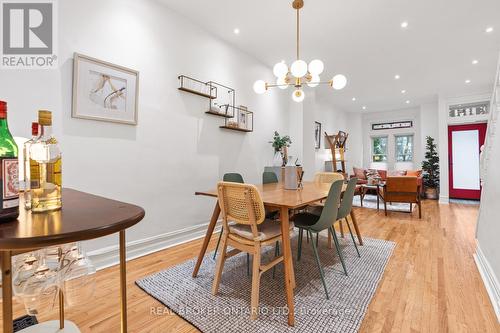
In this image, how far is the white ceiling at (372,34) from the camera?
110 inches

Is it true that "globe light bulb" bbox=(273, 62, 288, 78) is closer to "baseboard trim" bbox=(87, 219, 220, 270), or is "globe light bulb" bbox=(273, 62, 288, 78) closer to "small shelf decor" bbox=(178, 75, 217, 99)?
"small shelf decor" bbox=(178, 75, 217, 99)

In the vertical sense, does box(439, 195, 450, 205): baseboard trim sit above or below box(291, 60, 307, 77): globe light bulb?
below

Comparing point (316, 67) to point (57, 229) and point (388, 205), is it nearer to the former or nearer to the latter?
point (57, 229)

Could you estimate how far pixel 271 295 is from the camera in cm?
182

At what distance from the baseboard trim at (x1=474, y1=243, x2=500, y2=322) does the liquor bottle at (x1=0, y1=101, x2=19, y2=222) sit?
2.60m

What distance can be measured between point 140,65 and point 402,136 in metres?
8.40

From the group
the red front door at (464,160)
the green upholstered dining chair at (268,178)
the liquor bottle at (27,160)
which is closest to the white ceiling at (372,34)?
the red front door at (464,160)

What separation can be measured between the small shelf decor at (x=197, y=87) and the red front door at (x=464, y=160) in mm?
6673

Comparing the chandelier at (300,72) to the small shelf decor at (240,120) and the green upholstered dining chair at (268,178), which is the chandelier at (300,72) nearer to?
the small shelf decor at (240,120)

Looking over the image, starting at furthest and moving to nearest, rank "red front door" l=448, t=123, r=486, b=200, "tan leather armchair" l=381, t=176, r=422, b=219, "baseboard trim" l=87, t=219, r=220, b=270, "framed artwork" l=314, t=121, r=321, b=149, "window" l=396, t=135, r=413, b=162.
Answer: "window" l=396, t=135, r=413, b=162, "framed artwork" l=314, t=121, r=321, b=149, "red front door" l=448, t=123, r=486, b=200, "tan leather armchair" l=381, t=176, r=422, b=219, "baseboard trim" l=87, t=219, r=220, b=270

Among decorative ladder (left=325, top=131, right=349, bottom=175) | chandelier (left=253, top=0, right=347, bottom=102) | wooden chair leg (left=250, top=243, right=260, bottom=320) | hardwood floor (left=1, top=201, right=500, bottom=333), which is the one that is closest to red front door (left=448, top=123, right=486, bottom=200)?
decorative ladder (left=325, top=131, right=349, bottom=175)

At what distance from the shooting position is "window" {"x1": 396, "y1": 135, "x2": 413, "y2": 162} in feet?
25.9

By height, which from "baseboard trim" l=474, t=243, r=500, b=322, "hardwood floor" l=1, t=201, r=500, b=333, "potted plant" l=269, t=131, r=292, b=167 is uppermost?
"potted plant" l=269, t=131, r=292, b=167

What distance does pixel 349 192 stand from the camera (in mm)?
2262
